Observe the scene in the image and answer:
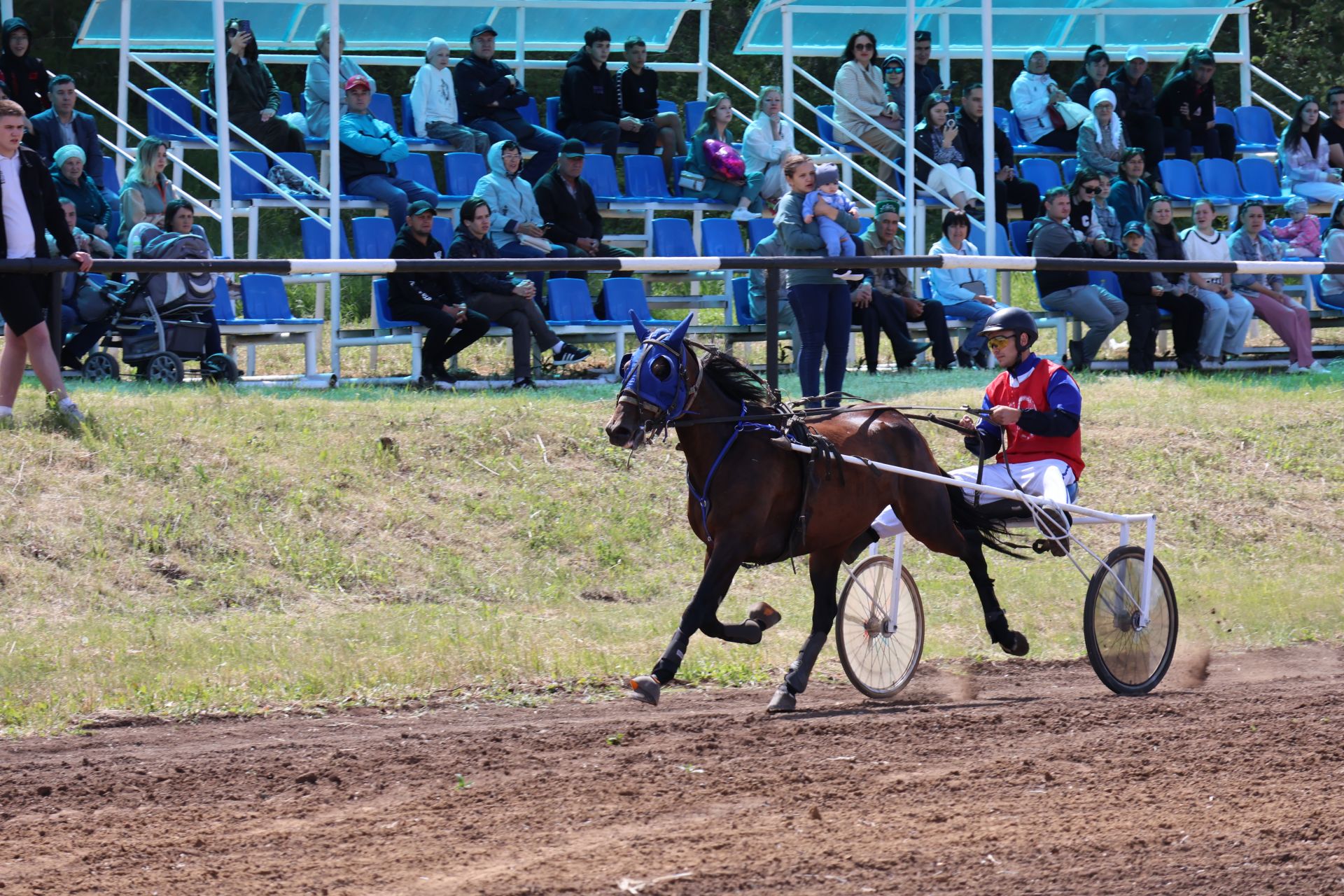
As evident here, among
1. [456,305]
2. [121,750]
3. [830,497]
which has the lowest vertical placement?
[121,750]

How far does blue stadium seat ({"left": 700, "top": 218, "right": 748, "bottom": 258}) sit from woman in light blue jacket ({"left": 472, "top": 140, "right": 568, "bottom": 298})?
1.45 m

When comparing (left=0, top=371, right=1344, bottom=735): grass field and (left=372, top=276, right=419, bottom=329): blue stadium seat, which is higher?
(left=372, top=276, right=419, bottom=329): blue stadium seat

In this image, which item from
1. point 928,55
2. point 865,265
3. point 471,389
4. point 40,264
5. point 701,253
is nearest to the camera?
point 40,264

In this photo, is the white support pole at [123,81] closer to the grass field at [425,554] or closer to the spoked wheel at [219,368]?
the spoked wheel at [219,368]

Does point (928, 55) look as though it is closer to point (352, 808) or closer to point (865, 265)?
point (865, 265)

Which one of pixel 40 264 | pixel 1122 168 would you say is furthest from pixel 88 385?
pixel 1122 168

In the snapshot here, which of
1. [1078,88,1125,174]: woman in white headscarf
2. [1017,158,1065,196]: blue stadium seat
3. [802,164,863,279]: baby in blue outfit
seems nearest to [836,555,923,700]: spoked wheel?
[802,164,863,279]: baby in blue outfit

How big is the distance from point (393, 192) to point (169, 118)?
3.05 m

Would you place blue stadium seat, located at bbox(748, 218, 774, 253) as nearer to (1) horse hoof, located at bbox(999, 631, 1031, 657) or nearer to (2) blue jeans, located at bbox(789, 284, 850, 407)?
(2) blue jeans, located at bbox(789, 284, 850, 407)

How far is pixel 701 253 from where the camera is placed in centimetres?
1537

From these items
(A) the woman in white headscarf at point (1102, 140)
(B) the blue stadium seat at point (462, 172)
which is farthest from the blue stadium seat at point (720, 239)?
(A) the woman in white headscarf at point (1102, 140)

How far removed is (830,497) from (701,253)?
8044 mm

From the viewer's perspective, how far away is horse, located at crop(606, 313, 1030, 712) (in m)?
6.99

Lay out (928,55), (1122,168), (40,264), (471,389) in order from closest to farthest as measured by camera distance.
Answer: (40,264), (471,389), (1122,168), (928,55)
